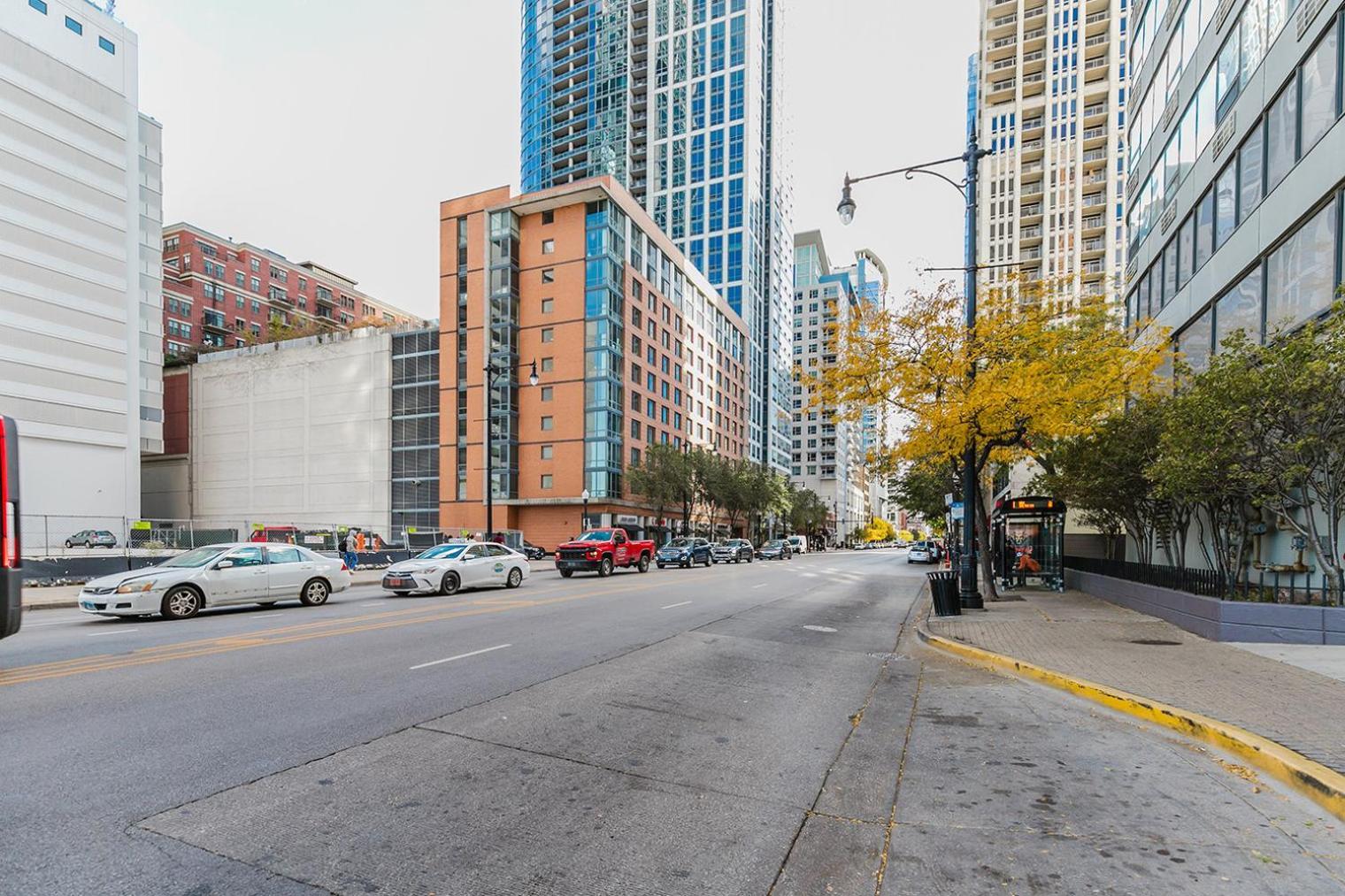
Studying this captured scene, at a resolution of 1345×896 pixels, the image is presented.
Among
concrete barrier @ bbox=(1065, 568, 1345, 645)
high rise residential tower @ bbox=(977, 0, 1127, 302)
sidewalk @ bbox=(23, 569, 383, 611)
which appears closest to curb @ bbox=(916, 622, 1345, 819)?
concrete barrier @ bbox=(1065, 568, 1345, 645)

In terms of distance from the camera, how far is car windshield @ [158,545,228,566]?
13617 millimetres

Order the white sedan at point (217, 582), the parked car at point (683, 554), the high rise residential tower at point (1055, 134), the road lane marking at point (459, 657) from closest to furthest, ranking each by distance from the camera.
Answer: the road lane marking at point (459, 657) → the white sedan at point (217, 582) → the parked car at point (683, 554) → the high rise residential tower at point (1055, 134)

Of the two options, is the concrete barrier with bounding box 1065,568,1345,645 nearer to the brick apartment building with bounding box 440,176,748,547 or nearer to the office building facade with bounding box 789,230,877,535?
the brick apartment building with bounding box 440,176,748,547

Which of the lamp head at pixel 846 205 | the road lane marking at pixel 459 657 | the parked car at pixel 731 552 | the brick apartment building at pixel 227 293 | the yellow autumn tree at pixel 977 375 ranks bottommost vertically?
the parked car at pixel 731 552

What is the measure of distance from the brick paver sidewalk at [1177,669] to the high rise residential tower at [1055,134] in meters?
64.0

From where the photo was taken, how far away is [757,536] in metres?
83.5

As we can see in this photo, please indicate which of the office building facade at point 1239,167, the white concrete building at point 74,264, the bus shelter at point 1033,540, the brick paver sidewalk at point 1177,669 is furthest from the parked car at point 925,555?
the white concrete building at point 74,264

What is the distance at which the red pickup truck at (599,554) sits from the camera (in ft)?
89.1

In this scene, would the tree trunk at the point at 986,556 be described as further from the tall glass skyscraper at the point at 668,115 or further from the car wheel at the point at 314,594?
the tall glass skyscraper at the point at 668,115

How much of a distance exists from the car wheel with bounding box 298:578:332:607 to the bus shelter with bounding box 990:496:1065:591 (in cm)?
1884

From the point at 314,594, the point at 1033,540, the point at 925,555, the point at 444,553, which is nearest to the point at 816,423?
the point at 925,555

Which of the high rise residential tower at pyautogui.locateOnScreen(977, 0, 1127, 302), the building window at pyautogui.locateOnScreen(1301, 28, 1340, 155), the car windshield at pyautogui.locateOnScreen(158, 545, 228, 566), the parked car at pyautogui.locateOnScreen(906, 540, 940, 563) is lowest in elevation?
the parked car at pyautogui.locateOnScreen(906, 540, 940, 563)

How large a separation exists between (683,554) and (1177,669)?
1144 inches

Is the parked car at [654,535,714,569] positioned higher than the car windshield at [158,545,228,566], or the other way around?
the car windshield at [158,545,228,566]
